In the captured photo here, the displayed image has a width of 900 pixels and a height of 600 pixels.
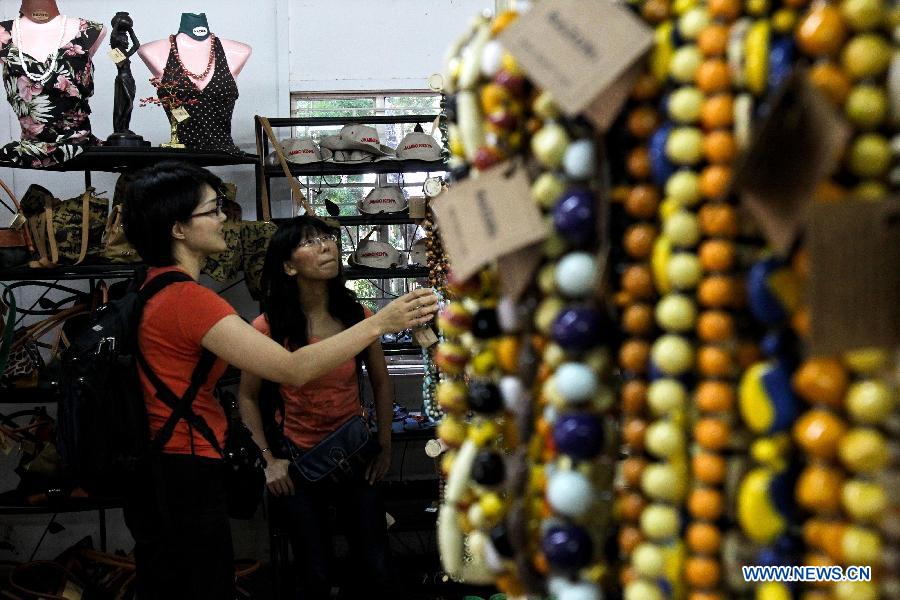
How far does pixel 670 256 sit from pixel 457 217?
208mm

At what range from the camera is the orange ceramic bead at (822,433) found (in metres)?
0.53

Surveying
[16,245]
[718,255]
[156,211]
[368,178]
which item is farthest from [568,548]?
[368,178]

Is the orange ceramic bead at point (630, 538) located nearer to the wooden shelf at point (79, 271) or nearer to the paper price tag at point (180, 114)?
the wooden shelf at point (79, 271)

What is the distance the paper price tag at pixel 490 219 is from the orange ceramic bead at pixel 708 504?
0.23 metres

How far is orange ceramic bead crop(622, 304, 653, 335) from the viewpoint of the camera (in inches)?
25.8

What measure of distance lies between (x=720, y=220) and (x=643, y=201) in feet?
0.25

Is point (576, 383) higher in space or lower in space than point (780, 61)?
lower

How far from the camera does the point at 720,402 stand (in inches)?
23.7

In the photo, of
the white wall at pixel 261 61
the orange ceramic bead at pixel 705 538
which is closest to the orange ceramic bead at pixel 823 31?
the orange ceramic bead at pixel 705 538

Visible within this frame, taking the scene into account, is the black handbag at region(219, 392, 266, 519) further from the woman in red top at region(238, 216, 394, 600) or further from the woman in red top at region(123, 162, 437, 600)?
the woman in red top at region(238, 216, 394, 600)

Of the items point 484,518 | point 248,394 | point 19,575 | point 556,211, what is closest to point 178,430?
point 248,394

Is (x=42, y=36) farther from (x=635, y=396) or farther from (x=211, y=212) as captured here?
(x=635, y=396)

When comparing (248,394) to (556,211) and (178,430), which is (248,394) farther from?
(556,211)

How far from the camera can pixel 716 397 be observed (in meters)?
0.60
